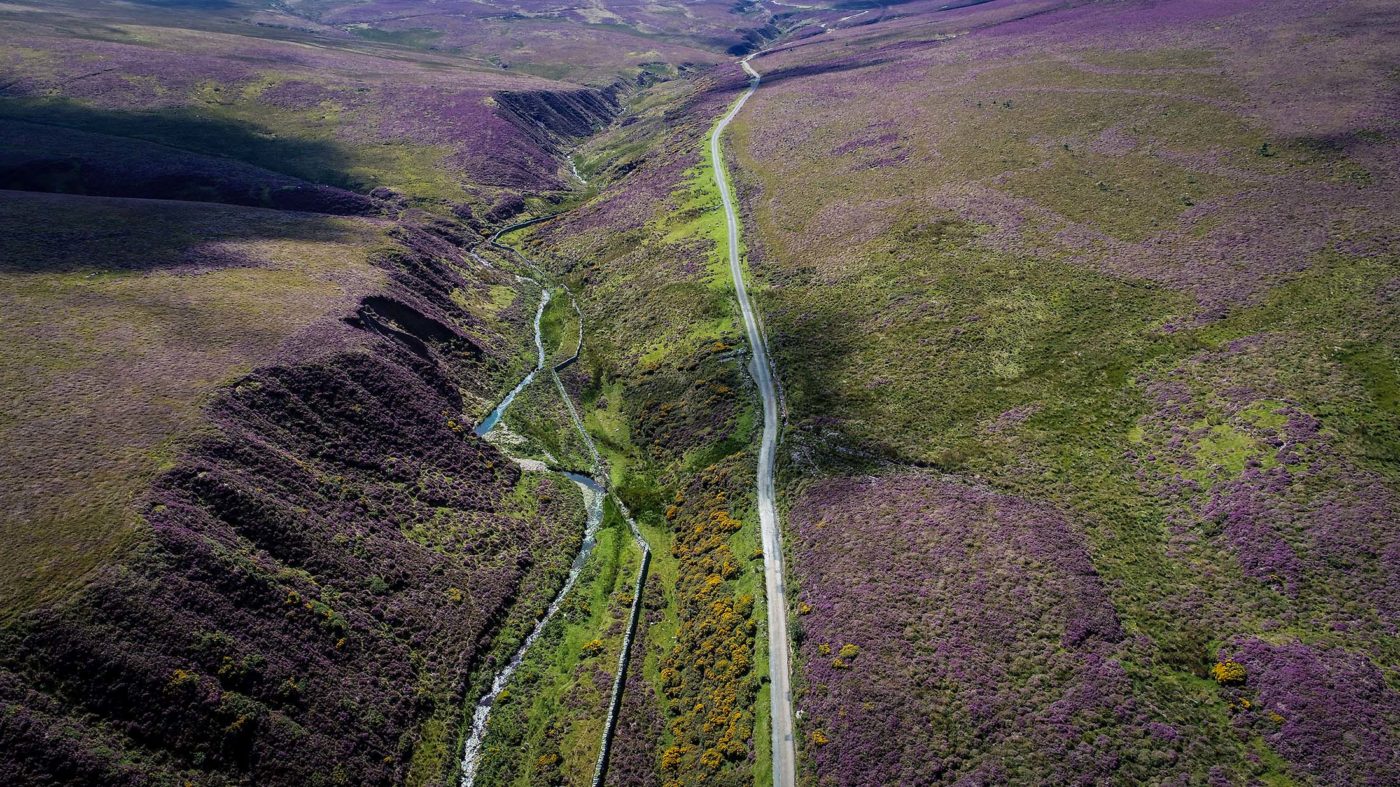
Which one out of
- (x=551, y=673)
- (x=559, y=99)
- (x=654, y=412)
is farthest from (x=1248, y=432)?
(x=559, y=99)

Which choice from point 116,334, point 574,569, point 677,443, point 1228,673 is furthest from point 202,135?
→ point 1228,673

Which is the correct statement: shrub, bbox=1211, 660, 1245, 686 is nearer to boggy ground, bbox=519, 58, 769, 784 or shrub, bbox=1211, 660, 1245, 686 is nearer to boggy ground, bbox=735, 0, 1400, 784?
boggy ground, bbox=735, 0, 1400, 784

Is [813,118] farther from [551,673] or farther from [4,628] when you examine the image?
[4,628]

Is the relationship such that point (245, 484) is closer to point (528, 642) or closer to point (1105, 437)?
point (528, 642)

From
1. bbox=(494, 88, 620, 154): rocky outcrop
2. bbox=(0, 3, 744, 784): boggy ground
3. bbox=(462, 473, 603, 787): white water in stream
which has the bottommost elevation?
bbox=(462, 473, 603, 787): white water in stream

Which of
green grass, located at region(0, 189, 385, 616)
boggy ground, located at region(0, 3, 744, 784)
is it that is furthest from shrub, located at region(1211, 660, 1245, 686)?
green grass, located at region(0, 189, 385, 616)
